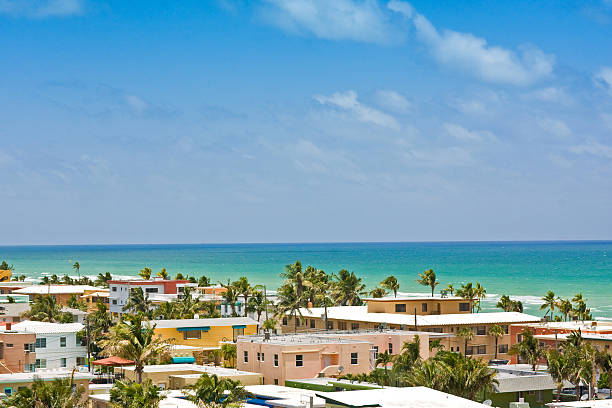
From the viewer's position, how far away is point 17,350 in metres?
72.1

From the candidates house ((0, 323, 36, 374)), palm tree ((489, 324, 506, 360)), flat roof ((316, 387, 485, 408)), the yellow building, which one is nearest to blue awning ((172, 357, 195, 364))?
A: the yellow building

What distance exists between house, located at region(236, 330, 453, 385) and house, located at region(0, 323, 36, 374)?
15.9m

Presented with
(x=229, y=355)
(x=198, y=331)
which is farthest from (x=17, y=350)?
(x=198, y=331)

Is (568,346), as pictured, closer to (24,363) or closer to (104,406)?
(104,406)

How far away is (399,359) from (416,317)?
79.5 feet

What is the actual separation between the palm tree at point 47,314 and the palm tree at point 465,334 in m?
40.1

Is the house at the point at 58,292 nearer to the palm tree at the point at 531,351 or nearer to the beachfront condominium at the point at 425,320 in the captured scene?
the beachfront condominium at the point at 425,320

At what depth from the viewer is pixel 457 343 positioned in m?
85.4

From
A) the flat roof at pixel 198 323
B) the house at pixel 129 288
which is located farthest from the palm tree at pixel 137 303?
the flat roof at pixel 198 323

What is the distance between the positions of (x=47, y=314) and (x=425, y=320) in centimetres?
3950

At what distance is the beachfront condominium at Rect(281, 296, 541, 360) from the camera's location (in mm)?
85125

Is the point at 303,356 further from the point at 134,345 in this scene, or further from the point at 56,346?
the point at 56,346

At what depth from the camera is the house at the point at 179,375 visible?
59.2 meters

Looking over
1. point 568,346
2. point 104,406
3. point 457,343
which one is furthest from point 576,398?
point 104,406
